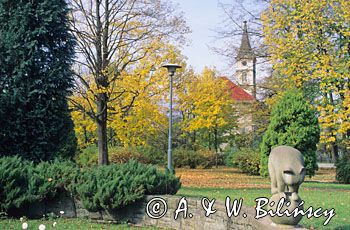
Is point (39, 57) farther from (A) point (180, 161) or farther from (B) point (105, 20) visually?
(A) point (180, 161)

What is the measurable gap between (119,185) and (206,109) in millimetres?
18188

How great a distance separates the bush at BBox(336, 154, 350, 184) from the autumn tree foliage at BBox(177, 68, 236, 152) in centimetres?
831

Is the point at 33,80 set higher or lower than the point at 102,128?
higher

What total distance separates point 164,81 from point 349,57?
7258mm

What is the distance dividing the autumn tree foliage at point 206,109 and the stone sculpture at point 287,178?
1686 cm

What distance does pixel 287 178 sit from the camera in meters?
4.97

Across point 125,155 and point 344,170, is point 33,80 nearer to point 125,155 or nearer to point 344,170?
point 344,170

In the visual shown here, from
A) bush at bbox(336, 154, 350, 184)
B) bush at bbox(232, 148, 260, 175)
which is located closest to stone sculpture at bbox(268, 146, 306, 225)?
bush at bbox(336, 154, 350, 184)

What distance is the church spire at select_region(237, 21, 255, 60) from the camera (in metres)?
22.4

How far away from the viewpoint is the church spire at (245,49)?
2244 centimetres

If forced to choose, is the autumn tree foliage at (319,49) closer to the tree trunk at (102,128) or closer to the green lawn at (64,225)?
the tree trunk at (102,128)

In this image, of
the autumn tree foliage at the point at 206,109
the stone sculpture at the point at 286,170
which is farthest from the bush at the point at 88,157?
the stone sculpture at the point at 286,170

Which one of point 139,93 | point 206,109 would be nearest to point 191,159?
point 206,109

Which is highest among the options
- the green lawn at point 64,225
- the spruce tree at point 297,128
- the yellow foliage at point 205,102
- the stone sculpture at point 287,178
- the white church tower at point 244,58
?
the white church tower at point 244,58
